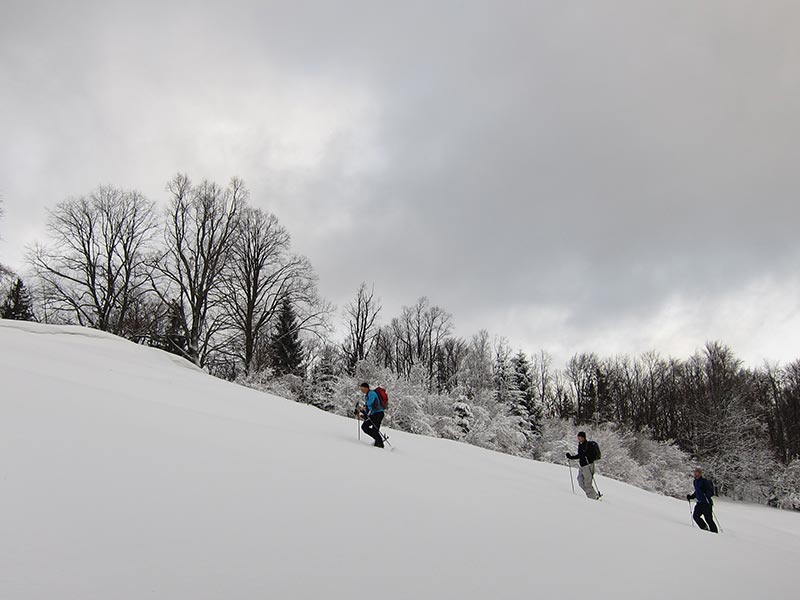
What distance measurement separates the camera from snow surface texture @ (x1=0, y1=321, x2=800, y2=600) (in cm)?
320

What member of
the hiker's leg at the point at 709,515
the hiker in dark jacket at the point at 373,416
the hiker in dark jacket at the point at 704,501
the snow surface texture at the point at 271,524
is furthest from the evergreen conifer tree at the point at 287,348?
the hiker's leg at the point at 709,515

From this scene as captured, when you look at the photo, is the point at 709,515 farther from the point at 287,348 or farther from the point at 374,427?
the point at 287,348

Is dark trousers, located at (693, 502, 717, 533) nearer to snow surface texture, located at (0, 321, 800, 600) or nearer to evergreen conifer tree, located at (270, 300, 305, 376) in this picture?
snow surface texture, located at (0, 321, 800, 600)

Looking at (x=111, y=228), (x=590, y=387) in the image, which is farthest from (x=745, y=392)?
(x=111, y=228)

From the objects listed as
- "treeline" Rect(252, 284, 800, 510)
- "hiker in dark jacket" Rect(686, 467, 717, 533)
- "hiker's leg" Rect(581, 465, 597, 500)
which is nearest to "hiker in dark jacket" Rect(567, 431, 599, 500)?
"hiker's leg" Rect(581, 465, 597, 500)

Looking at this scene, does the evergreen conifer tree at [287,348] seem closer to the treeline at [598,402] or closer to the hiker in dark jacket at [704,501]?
the treeline at [598,402]

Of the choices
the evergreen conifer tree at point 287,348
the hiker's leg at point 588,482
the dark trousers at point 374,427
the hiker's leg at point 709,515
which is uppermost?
the evergreen conifer tree at point 287,348

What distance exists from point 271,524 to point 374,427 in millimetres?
5886

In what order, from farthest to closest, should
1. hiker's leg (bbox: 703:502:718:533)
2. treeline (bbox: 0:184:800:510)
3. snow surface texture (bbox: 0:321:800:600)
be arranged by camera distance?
treeline (bbox: 0:184:800:510) → hiker's leg (bbox: 703:502:718:533) → snow surface texture (bbox: 0:321:800:600)

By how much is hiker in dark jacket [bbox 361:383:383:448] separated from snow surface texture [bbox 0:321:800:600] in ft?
2.88

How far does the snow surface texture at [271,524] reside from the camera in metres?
3.20

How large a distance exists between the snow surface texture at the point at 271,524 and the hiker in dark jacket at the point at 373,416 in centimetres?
88

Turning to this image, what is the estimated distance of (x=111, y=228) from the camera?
94.7 ft

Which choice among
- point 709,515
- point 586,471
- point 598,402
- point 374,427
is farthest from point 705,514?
point 598,402
